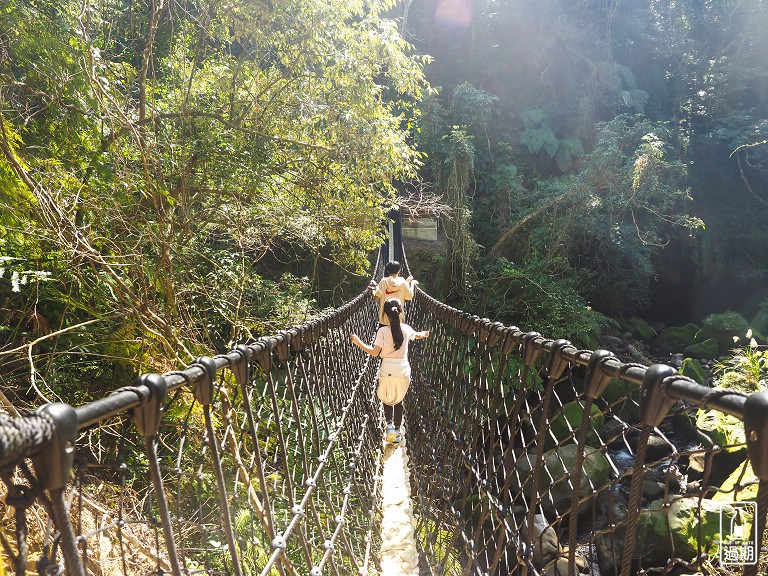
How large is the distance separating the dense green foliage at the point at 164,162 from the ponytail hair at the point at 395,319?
84 centimetres

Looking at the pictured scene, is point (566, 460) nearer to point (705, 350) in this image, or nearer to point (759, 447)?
point (759, 447)

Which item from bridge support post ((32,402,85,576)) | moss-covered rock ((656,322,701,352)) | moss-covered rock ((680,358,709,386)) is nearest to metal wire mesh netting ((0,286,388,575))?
bridge support post ((32,402,85,576))

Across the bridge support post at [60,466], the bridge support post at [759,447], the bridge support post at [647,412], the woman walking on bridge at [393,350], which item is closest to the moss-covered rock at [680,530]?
the woman walking on bridge at [393,350]

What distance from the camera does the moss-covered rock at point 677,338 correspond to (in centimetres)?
771

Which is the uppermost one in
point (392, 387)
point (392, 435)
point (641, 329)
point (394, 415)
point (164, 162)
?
point (164, 162)

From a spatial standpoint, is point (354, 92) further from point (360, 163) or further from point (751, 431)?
point (751, 431)

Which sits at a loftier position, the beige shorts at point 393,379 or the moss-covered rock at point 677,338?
the beige shorts at point 393,379

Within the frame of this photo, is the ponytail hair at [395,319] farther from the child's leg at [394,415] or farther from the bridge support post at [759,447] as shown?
the bridge support post at [759,447]

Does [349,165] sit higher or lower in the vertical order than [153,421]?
higher

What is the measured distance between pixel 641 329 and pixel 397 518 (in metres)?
7.40

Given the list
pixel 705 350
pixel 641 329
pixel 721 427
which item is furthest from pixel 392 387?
pixel 641 329

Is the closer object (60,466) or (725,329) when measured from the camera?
(60,466)

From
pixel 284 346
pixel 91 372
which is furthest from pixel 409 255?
pixel 284 346

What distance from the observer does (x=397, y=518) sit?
2.08 metres
